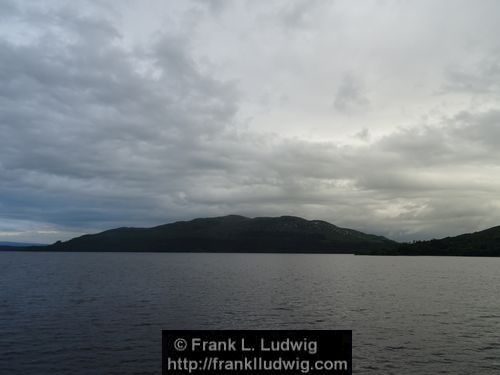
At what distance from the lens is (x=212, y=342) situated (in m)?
21.4

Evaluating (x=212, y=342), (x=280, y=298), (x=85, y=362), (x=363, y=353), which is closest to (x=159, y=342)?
(x=85, y=362)

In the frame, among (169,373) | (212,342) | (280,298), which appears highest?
(212,342)

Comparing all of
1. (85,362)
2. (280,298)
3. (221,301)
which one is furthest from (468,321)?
(85,362)

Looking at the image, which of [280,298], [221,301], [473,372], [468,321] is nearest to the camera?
[473,372]

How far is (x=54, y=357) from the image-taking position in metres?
48.2

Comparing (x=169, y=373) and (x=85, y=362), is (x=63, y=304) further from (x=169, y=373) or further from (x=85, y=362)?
(x=169, y=373)

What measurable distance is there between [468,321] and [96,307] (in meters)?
69.8

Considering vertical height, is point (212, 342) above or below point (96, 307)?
above

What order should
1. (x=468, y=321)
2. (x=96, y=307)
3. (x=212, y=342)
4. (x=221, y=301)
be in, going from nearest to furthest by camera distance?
(x=212, y=342) → (x=468, y=321) → (x=96, y=307) → (x=221, y=301)

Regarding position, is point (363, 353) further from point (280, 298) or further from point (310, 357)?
point (280, 298)

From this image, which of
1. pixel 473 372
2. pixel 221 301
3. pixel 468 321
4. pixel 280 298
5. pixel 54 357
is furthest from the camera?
pixel 280 298

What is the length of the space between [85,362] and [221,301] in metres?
48.5

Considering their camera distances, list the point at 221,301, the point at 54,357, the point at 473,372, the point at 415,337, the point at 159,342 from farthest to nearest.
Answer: the point at 221,301 → the point at 415,337 → the point at 159,342 → the point at 54,357 → the point at 473,372

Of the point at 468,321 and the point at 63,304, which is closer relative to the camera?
the point at 468,321
